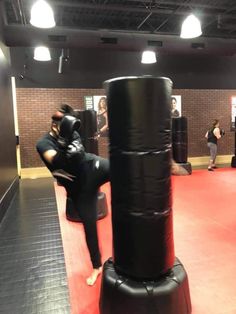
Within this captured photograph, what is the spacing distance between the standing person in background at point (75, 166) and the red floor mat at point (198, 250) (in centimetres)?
33

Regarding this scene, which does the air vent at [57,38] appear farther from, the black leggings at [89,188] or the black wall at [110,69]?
the black leggings at [89,188]

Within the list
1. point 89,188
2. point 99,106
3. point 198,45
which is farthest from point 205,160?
point 89,188

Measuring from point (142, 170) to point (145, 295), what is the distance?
0.80 metres

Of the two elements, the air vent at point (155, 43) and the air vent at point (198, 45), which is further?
the air vent at point (198, 45)

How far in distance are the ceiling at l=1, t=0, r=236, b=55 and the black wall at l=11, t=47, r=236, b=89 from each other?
2.95 ft

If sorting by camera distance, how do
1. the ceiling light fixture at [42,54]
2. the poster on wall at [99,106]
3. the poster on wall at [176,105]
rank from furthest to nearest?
the poster on wall at [176,105], the poster on wall at [99,106], the ceiling light fixture at [42,54]

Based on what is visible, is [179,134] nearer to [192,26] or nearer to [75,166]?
[192,26]

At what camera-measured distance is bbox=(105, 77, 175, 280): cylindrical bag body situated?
1.80 metres

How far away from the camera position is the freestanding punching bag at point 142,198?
71.2 inches

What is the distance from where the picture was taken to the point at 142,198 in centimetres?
184

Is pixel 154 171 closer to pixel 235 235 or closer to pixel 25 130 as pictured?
pixel 235 235

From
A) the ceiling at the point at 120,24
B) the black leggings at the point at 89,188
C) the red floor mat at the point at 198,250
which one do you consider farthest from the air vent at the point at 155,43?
the black leggings at the point at 89,188

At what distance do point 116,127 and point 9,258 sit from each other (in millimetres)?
2146

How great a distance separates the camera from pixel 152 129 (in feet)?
5.96
